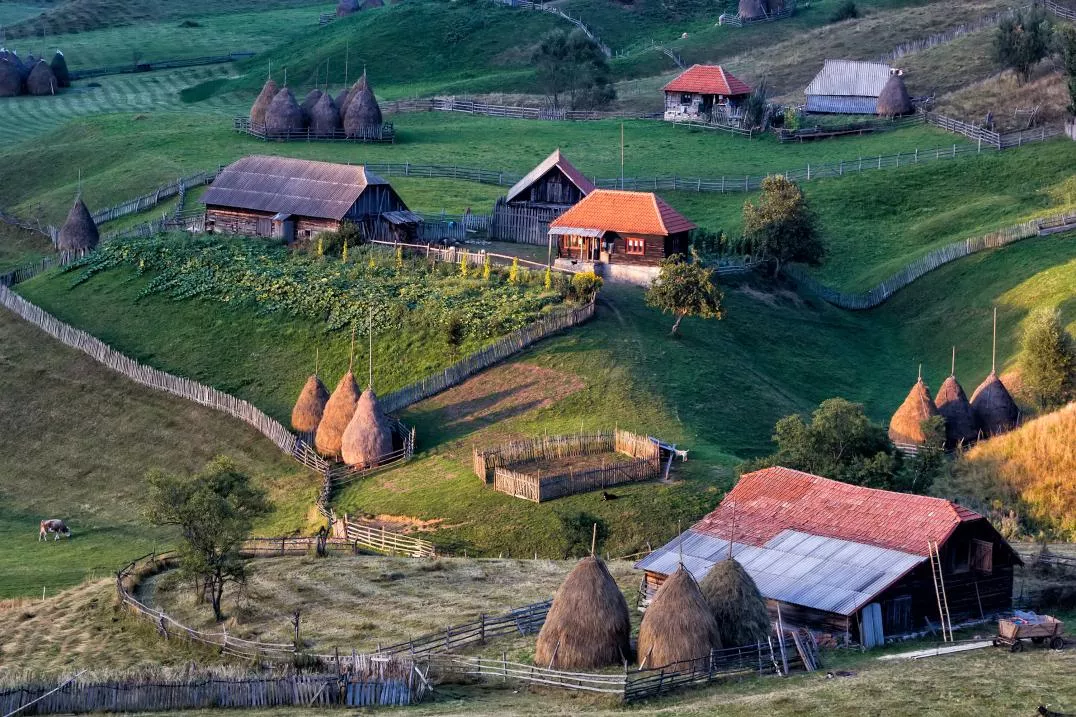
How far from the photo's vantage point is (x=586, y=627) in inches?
1651

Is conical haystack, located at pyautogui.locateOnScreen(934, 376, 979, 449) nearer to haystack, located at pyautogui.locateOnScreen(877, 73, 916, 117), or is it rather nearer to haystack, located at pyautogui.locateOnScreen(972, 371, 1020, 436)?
haystack, located at pyautogui.locateOnScreen(972, 371, 1020, 436)

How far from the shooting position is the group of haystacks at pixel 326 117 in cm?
10506

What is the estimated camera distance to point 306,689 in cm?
4000

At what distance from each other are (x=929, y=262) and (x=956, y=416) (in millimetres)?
20585

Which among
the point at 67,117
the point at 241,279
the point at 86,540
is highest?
the point at 67,117

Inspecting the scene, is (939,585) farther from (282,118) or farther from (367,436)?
(282,118)

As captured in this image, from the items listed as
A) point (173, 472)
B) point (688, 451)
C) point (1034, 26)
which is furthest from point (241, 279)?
point (1034, 26)

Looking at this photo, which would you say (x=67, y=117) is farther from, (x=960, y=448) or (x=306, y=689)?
(x=306, y=689)

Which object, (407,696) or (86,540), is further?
(86,540)

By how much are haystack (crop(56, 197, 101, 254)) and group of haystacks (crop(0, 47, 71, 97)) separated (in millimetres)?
48835

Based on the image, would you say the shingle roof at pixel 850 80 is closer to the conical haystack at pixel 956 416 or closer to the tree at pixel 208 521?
the conical haystack at pixel 956 416

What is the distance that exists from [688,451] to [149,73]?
9244cm

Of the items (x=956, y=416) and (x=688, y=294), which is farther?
(x=688, y=294)

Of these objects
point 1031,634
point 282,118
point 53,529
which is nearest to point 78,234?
point 282,118
